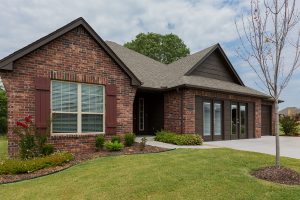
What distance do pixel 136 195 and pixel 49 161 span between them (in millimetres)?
3755

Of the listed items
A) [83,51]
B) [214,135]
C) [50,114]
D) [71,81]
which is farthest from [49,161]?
[214,135]

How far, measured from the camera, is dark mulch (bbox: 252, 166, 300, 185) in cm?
552

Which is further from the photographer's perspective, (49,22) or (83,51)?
(49,22)

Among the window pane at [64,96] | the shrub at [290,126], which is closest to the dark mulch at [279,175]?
the window pane at [64,96]

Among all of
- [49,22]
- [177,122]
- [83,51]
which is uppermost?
[49,22]

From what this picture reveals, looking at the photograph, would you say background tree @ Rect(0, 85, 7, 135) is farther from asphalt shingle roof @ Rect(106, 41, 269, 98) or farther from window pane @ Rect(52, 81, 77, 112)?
window pane @ Rect(52, 81, 77, 112)

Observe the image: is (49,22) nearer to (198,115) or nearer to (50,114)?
(50,114)

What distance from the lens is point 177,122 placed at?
13.1 meters

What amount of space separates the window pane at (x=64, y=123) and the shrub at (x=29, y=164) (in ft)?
5.21

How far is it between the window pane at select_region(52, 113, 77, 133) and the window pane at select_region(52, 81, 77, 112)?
0.23 metres

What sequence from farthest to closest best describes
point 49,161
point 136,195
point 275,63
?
1. point 49,161
2. point 275,63
3. point 136,195

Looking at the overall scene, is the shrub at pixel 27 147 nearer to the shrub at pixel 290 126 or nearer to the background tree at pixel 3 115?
the background tree at pixel 3 115

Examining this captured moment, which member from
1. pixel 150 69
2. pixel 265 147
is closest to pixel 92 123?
pixel 265 147

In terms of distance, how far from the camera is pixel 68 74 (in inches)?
366
